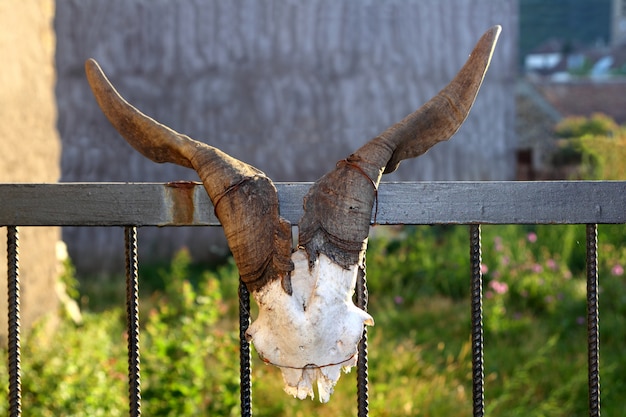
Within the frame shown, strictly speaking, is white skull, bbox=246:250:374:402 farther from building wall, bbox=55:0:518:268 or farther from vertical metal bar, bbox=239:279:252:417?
building wall, bbox=55:0:518:268

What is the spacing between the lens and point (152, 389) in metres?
4.20

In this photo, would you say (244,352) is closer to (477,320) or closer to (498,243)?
(477,320)

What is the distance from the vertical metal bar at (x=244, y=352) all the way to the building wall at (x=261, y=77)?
651 centimetres

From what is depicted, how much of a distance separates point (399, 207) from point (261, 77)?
7487mm

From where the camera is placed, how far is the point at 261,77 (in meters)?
9.16

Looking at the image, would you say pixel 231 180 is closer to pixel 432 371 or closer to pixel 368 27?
pixel 432 371

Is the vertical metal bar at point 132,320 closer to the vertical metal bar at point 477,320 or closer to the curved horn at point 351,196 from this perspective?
the curved horn at point 351,196

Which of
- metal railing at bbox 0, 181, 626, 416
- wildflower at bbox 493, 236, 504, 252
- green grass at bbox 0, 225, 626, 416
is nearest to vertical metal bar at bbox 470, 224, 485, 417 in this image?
metal railing at bbox 0, 181, 626, 416

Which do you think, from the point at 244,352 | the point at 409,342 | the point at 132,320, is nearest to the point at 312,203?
the point at 244,352

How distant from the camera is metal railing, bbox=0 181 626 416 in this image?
184 centimetres

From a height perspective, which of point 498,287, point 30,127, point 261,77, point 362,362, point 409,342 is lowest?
point 409,342

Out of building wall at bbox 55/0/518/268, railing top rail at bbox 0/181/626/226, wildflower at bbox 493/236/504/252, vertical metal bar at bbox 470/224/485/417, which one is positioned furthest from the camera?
building wall at bbox 55/0/518/268

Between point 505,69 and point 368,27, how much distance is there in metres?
2.15

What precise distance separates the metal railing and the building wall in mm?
6518
